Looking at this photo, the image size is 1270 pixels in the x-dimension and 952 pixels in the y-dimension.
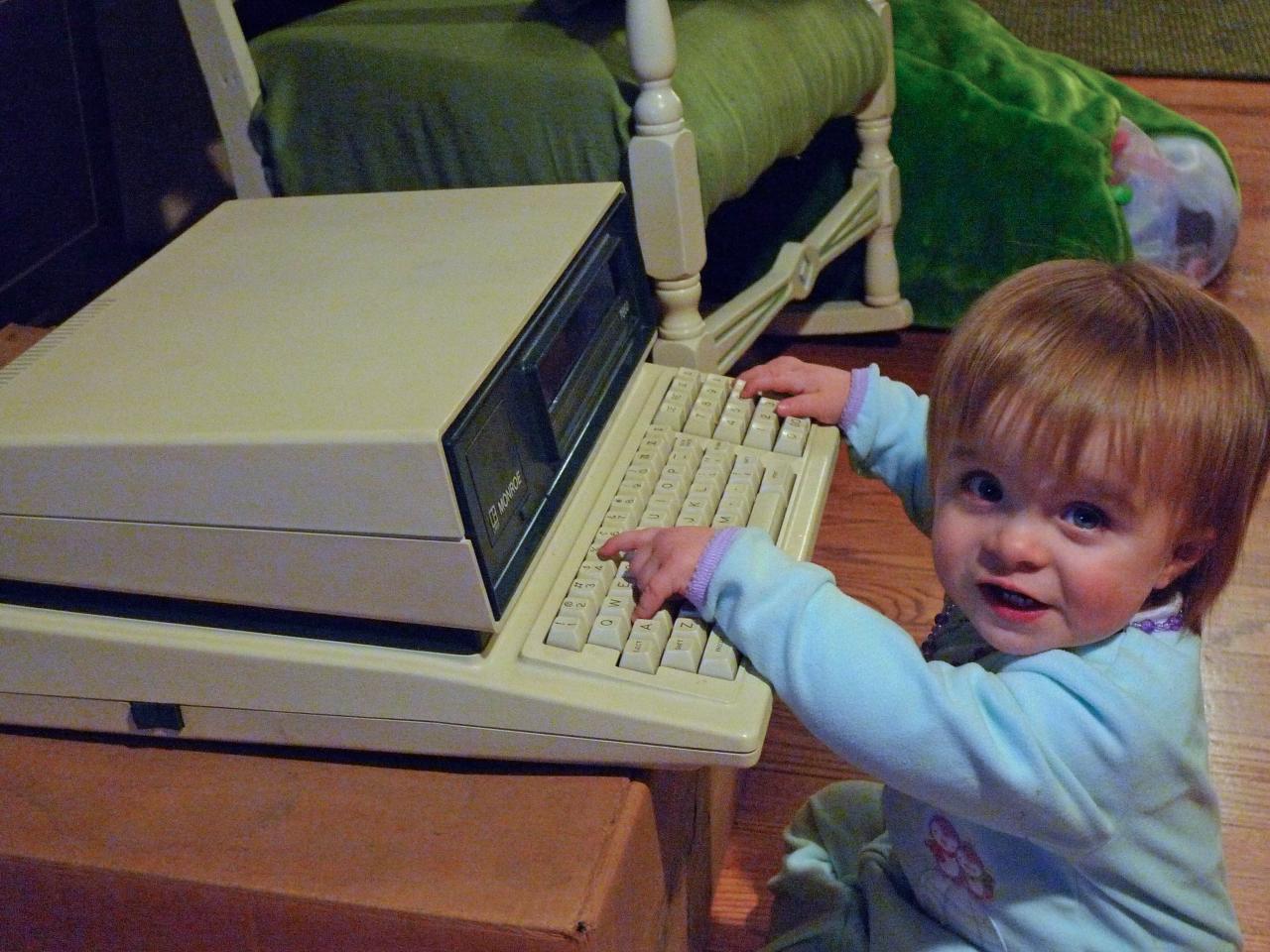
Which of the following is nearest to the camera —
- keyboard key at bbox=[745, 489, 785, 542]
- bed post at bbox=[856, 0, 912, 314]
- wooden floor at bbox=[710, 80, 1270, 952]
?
keyboard key at bbox=[745, 489, 785, 542]

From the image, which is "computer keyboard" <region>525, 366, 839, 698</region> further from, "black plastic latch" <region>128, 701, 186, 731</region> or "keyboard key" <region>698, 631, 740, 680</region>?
"black plastic latch" <region>128, 701, 186, 731</region>

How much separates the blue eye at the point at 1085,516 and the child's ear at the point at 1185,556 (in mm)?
49

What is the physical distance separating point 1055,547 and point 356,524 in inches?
13.0

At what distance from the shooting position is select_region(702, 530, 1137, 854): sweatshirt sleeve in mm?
555

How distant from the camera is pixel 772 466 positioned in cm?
73

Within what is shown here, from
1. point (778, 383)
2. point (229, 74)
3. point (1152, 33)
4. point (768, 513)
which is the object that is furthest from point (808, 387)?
point (1152, 33)

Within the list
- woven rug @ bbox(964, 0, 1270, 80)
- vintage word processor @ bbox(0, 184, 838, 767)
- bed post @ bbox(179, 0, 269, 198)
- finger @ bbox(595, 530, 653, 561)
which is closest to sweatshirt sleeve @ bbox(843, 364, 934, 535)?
vintage word processor @ bbox(0, 184, 838, 767)

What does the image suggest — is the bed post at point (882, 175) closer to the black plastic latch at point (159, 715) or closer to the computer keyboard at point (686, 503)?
the computer keyboard at point (686, 503)

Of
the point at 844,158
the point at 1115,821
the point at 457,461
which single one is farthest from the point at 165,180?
the point at 1115,821

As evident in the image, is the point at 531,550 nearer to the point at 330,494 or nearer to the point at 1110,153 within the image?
the point at 330,494

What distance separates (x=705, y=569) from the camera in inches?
23.5

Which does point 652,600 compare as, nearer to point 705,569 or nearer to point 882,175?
point 705,569

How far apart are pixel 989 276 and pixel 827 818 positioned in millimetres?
899

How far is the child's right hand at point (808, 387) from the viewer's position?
2.56ft
